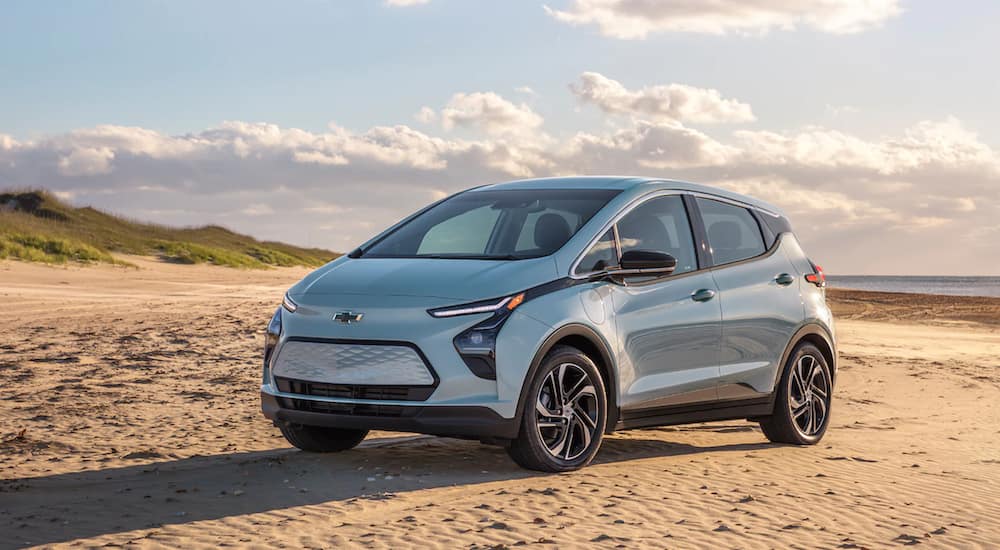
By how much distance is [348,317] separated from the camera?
7414 millimetres

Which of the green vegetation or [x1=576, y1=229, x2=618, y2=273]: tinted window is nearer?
[x1=576, y1=229, x2=618, y2=273]: tinted window

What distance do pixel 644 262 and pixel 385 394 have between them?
1.88 m

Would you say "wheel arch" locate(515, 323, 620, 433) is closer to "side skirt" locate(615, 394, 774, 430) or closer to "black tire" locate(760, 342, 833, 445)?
"side skirt" locate(615, 394, 774, 430)

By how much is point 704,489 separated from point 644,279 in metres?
1.45

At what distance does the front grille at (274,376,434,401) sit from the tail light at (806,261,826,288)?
13.4 feet

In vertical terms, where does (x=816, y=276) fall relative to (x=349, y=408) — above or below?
above

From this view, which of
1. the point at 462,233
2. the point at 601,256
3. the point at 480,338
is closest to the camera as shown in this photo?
the point at 480,338

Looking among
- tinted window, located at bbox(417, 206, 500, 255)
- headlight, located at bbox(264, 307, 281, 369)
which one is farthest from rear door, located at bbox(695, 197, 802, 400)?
headlight, located at bbox(264, 307, 281, 369)

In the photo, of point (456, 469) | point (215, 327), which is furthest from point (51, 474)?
point (215, 327)

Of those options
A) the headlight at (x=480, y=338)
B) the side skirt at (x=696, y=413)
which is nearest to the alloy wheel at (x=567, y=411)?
the side skirt at (x=696, y=413)

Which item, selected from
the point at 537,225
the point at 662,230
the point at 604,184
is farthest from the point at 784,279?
the point at 537,225

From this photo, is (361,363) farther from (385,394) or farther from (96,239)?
(96,239)

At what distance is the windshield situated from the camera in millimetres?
8148

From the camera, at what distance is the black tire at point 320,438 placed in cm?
845
